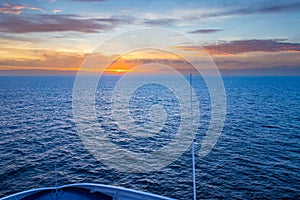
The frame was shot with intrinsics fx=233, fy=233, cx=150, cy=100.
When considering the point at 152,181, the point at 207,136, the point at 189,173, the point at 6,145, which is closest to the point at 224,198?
the point at 189,173

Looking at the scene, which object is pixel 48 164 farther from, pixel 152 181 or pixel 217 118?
pixel 217 118

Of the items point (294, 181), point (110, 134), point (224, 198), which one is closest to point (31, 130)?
point (110, 134)

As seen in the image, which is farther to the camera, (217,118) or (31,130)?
(217,118)

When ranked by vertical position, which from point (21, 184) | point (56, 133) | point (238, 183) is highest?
point (56, 133)

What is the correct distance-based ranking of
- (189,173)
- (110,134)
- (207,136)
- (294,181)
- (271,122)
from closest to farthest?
(294,181), (189,173), (207,136), (110,134), (271,122)

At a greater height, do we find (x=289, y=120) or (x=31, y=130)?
(x=289, y=120)

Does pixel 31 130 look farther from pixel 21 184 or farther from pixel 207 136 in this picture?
pixel 207 136

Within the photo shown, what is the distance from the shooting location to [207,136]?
49375 mm

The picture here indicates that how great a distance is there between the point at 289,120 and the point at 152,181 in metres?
49.7

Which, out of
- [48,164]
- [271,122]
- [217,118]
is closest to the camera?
[48,164]

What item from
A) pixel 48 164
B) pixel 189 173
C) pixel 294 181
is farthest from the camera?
pixel 48 164

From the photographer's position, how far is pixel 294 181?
98.2 ft

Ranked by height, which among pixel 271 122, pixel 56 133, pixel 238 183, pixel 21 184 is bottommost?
pixel 21 184

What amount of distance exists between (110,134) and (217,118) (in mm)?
32053
